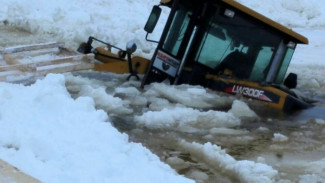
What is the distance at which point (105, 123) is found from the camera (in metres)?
6.08

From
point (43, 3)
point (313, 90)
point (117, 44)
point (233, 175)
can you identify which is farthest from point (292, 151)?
point (43, 3)

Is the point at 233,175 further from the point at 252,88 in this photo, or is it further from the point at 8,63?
the point at 8,63

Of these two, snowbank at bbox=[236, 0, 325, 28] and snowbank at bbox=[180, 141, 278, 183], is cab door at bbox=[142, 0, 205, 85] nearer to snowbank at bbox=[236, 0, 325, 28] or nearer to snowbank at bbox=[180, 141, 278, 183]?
snowbank at bbox=[180, 141, 278, 183]

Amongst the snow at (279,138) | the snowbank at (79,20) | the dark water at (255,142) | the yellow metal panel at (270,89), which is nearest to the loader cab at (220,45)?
the yellow metal panel at (270,89)

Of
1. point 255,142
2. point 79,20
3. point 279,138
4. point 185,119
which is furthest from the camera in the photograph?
point 79,20

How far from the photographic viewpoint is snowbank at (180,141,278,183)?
5.53 metres

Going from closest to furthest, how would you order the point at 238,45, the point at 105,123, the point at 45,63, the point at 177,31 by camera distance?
1. the point at 105,123
2. the point at 45,63
3. the point at 238,45
4. the point at 177,31

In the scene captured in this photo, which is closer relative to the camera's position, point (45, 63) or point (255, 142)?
point (255, 142)

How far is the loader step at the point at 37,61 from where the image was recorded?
25.6 ft

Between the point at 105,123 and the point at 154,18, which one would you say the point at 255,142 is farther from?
the point at 154,18

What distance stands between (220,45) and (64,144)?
456 cm

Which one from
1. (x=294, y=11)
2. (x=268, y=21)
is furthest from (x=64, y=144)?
(x=294, y=11)

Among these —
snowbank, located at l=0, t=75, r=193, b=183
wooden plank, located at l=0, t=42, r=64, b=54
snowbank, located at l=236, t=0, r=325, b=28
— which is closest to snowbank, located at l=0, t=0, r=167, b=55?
wooden plank, located at l=0, t=42, r=64, b=54

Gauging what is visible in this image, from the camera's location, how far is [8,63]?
8570 mm
